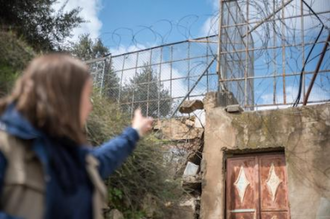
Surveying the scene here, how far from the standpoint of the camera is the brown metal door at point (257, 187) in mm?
5230

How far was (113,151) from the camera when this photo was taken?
4.77ft

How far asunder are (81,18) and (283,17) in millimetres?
3543

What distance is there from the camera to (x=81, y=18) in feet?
22.9

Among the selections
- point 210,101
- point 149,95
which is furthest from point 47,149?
point 149,95

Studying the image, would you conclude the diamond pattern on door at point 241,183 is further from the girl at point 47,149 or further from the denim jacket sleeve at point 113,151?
the girl at point 47,149

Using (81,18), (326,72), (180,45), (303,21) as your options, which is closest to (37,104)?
(326,72)

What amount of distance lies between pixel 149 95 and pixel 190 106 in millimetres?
1241

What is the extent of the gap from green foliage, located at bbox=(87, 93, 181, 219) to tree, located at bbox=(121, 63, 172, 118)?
2.47 m

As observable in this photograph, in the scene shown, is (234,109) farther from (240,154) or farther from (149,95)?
(149,95)

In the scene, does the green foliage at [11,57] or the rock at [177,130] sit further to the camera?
the rock at [177,130]

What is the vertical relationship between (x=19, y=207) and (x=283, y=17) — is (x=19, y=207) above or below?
below

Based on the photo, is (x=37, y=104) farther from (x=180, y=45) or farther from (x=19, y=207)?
(x=180, y=45)

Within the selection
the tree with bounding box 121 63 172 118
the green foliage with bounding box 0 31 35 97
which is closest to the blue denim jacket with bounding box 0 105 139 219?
the green foliage with bounding box 0 31 35 97

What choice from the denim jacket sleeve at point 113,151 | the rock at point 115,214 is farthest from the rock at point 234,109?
the denim jacket sleeve at point 113,151
